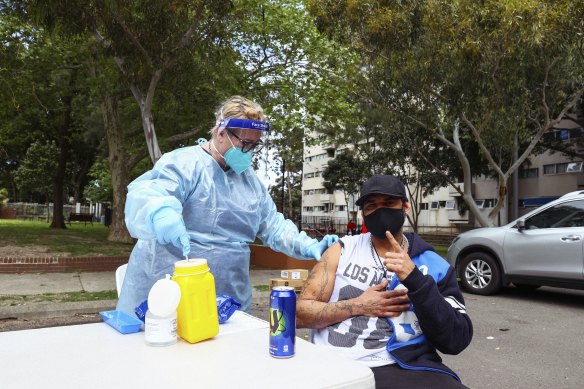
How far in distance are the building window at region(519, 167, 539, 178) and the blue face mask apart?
105ft

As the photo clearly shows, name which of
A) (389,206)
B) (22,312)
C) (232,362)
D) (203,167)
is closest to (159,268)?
(203,167)

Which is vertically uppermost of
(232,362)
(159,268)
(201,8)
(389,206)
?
(201,8)

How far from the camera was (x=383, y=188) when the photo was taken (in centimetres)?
246

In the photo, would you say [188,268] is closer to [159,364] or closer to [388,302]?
[159,364]

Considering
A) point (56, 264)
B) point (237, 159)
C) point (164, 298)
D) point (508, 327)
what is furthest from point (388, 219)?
point (56, 264)

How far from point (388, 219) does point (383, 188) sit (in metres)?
0.17

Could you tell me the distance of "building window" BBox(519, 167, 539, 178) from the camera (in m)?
30.5

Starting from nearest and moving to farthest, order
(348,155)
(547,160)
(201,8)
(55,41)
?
1. (201,8)
2. (55,41)
3. (547,160)
4. (348,155)

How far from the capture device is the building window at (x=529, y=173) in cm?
3055

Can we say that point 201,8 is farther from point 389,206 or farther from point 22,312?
point 389,206

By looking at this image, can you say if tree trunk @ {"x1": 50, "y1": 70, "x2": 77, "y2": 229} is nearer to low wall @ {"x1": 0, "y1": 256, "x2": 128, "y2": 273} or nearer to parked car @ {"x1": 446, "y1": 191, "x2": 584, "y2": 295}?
low wall @ {"x1": 0, "y1": 256, "x2": 128, "y2": 273}

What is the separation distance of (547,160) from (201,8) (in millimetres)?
28056

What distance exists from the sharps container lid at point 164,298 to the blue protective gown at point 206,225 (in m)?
0.71

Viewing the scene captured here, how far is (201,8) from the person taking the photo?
782 centimetres
